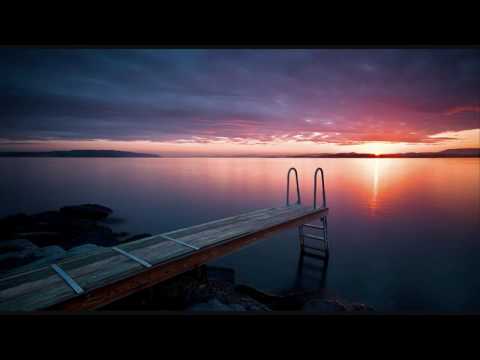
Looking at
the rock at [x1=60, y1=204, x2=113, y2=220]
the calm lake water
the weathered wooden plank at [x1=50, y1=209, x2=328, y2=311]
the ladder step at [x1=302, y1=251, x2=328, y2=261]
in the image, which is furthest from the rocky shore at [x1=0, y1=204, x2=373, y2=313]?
the rock at [x1=60, y1=204, x2=113, y2=220]

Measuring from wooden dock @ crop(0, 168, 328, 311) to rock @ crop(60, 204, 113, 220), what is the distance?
35.4 ft

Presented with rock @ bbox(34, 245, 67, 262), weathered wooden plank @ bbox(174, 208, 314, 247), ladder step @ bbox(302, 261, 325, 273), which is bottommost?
ladder step @ bbox(302, 261, 325, 273)

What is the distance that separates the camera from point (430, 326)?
1705mm

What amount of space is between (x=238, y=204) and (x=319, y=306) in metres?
11.9

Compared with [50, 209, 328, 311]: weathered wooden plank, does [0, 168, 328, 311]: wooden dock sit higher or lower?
higher

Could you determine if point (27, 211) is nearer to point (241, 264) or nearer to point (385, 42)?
point (241, 264)

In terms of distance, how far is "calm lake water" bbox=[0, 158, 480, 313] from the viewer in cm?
650

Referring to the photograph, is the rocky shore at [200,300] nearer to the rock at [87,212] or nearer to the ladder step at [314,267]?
the ladder step at [314,267]

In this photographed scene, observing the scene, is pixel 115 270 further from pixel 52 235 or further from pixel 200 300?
pixel 52 235

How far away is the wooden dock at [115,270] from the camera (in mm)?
2035

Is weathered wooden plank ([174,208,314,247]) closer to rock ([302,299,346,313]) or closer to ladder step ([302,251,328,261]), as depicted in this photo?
rock ([302,299,346,313])

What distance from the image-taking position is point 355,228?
11.5 metres

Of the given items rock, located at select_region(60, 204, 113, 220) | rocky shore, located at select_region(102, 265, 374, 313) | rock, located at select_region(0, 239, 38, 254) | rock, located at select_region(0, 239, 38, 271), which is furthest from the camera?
rock, located at select_region(60, 204, 113, 220)

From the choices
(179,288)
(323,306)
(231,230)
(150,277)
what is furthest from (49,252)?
(323,306)
